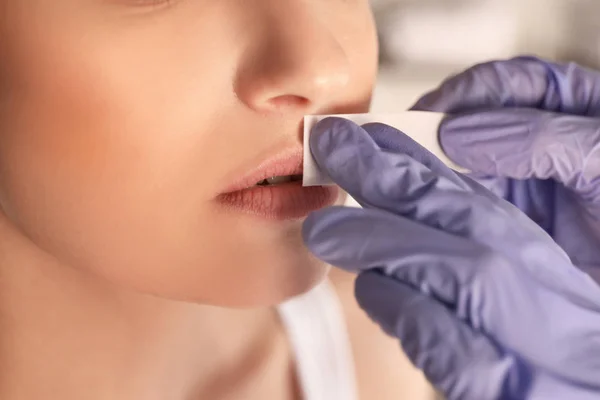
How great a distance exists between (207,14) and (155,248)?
0.22 metres

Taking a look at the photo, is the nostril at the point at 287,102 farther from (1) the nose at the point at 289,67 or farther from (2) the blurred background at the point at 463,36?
(2) the blurred background at the point at 463,36

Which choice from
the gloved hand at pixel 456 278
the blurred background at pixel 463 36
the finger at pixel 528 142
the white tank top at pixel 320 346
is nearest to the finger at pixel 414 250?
the gloved hand at pixel 456 278

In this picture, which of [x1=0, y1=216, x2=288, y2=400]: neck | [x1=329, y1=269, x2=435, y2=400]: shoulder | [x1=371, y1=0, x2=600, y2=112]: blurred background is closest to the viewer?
[x1=0, y1=216, x2=288, y2=400]: neck

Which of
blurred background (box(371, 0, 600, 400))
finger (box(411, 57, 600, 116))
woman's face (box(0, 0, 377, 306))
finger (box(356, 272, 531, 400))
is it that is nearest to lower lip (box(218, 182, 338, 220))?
woman's face (box(0, 0, 377, 306))

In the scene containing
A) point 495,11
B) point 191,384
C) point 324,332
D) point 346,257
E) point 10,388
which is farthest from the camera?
point 495,11

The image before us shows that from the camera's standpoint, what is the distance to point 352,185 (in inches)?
22.5

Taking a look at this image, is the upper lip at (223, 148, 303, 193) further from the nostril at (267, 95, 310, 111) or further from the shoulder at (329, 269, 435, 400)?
the shoulder at (329, 269, 435, 400)

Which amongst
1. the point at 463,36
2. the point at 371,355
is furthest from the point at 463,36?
the point at 371,355

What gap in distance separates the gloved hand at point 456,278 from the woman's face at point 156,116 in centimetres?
7

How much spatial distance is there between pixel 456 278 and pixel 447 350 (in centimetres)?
6

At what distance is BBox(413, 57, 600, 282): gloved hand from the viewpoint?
29.4 inches

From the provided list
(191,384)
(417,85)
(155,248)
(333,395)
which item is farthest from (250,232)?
(417,85)

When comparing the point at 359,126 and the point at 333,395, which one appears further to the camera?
the point at 333,395

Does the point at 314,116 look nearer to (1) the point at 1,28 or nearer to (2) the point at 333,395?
(1) the point at 1,28
